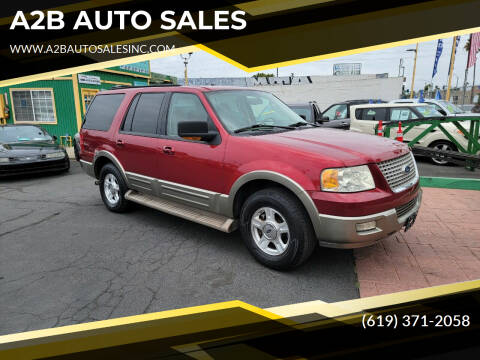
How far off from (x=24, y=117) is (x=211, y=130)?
15.2m

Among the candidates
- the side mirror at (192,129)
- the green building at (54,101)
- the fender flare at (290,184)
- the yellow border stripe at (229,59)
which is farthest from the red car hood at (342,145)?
the green building at (54,101)

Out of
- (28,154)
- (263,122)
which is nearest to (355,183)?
(263,122)

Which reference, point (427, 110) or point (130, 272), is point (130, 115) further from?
point (427, 110)

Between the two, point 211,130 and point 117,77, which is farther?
point 117,77

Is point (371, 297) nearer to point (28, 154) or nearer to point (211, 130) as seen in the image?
point (211, 130)

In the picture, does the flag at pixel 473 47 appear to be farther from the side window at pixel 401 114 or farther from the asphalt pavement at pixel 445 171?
the asphalt pavement at pixel 445 171

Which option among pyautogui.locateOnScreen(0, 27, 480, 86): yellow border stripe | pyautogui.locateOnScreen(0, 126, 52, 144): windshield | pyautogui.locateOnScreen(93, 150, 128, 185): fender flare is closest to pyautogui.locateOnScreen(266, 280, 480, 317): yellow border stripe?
pyautogui.locateOnScreen(93, 150, 128, 185): fender flare

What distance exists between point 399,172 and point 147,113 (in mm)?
3256

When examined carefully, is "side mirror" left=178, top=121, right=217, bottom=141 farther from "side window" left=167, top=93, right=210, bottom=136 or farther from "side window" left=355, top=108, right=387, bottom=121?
"side window" left=355, top=108, right=387, bottom=121

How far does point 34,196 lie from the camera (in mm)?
6988

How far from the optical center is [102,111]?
562cm

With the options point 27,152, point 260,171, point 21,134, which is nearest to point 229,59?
point 260,171

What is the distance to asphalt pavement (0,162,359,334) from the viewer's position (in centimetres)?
304

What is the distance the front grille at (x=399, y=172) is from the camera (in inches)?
128
